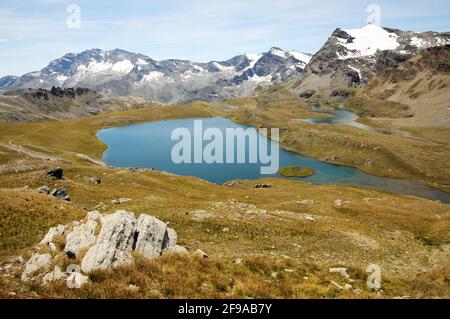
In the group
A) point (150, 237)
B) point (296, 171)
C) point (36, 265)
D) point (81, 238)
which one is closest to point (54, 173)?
point (81, 238)

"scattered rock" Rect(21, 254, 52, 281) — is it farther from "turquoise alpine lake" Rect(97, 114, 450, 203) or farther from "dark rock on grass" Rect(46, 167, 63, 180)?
"turquoise alpine lake" Rect(97, 114, 450, 203)

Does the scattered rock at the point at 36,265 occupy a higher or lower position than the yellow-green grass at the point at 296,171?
higher

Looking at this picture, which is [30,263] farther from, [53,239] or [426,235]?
[426,235]

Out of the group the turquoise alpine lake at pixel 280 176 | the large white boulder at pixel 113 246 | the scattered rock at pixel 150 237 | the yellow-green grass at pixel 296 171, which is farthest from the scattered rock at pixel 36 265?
the yellow-green grass at pixel 296 171

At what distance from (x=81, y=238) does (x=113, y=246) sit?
16.3ft

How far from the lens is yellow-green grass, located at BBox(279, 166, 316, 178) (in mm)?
160800

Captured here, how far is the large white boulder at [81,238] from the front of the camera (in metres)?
24.4

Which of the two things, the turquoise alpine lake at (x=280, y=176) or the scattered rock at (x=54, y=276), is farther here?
the turquoise alpine lake at (x=280, y=176)

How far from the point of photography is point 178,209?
1925 inches

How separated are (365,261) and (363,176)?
136371 millimetres

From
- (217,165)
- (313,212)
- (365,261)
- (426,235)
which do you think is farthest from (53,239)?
(217,165)

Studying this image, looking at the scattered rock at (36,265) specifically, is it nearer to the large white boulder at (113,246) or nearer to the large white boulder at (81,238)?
the large white boulder at (81,238)

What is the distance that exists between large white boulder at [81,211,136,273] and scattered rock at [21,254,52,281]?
104 inches

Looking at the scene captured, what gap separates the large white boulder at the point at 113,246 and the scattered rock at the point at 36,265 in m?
2.65
